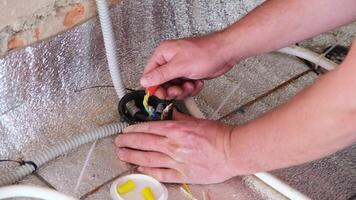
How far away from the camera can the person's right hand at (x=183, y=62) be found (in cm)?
110

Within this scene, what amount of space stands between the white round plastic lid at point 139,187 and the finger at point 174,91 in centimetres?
18

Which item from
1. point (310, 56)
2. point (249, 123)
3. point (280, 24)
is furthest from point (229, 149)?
point (310, 56)

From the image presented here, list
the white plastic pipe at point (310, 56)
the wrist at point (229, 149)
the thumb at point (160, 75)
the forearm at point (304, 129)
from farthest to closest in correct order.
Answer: the white plastic pipe at point (310, 56) < the thumb at point (160, 75) < the wrist at point (229, 149) < the forearm at point (304, 129)

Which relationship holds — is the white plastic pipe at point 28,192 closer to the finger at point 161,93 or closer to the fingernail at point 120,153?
the fingernail at point 120,153

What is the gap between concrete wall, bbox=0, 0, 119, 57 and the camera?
3.73 ft

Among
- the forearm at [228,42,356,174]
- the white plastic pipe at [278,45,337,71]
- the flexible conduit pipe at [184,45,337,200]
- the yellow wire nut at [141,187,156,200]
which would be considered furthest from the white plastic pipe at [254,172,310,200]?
the white plastic pipe at [278,45,337,71]

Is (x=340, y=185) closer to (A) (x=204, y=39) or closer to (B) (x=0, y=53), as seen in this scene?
(A) (x=204, y=39)

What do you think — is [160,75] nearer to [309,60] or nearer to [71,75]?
[71,75]

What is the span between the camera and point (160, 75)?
1096mm

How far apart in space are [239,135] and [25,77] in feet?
1.64

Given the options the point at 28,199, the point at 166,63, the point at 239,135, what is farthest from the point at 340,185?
the point at 28,199

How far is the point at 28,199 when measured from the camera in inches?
40.9

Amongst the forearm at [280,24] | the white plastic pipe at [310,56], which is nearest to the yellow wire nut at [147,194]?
the forearm at [280,24]

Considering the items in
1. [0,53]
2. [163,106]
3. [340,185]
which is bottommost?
[340,185]
